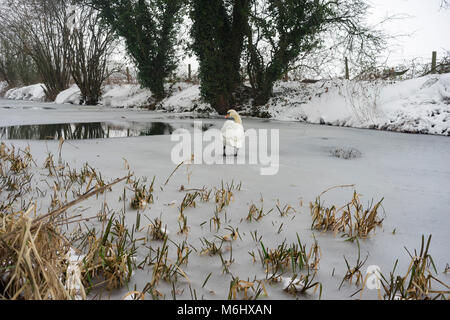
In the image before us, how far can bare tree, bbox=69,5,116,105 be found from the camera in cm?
1706

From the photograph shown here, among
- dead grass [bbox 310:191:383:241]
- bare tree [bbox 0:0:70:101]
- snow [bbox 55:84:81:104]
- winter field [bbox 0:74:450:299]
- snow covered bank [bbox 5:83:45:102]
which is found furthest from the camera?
snow covered bank [bbox 5:83:45:102]

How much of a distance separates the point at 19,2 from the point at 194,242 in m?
23.3

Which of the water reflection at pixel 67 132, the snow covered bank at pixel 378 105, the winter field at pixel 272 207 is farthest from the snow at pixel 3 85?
the snow covered bank at pixel 378 105

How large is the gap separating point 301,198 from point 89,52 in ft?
65.9

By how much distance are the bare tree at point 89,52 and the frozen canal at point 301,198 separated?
15958 millimetres

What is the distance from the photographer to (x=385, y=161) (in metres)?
3.83

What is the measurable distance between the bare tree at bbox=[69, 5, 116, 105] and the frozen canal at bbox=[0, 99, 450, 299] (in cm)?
1596

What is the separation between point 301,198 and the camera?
2238 mm

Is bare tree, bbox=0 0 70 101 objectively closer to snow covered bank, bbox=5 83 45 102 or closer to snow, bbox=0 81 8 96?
snow covered bank, bbox=5 83 45 102

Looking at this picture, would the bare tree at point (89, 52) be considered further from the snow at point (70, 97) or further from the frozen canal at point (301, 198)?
the frozen canal at point (301, 198)

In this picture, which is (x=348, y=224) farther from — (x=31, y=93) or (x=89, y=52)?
(x=31, y=93)

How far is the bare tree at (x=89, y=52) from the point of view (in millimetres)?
17062

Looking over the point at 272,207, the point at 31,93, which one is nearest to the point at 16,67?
the point at 31,93

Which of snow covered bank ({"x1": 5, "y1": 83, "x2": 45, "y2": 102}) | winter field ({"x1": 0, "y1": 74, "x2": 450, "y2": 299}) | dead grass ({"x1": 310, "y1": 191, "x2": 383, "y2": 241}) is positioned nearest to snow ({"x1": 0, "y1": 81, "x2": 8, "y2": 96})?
snow covered bank ({"x1": 5, "y1": 83, "x2": 45, "y2": 102})
